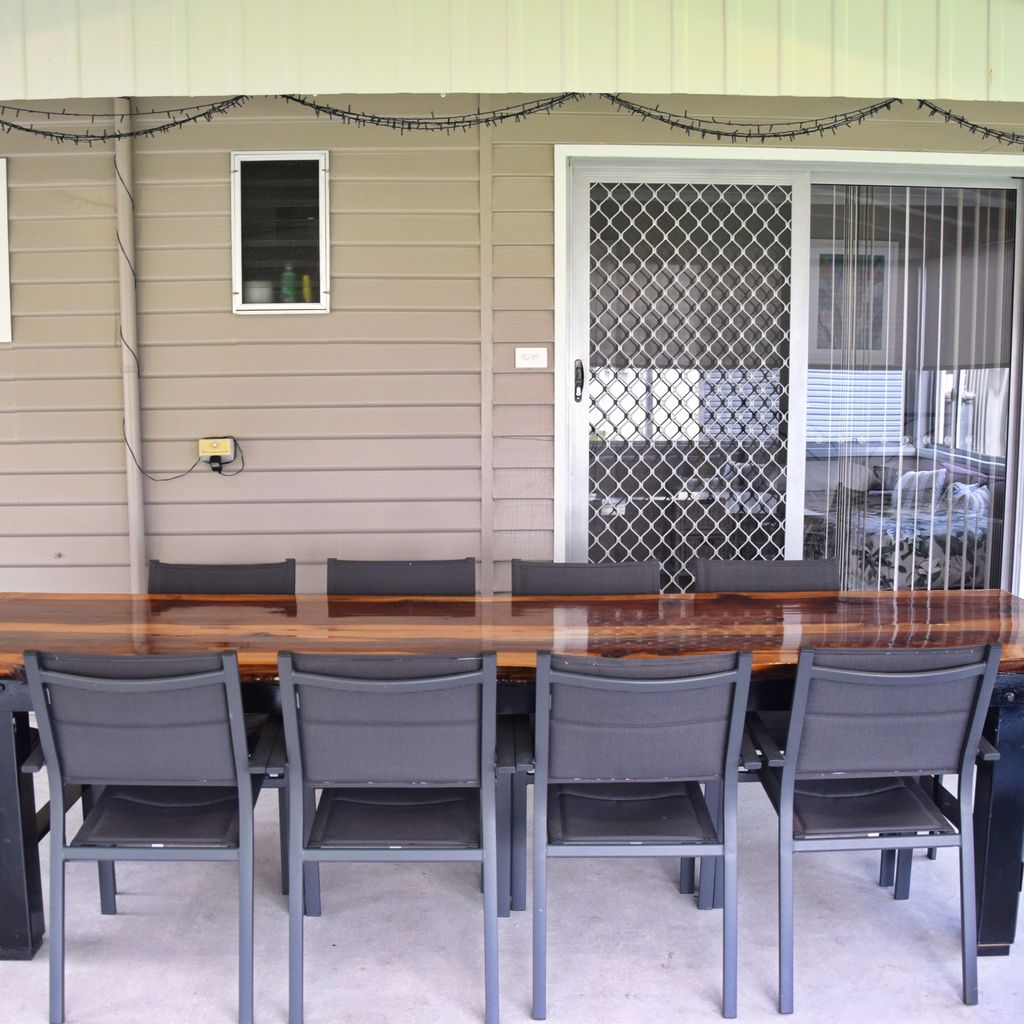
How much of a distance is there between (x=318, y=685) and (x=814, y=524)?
10.5 ft

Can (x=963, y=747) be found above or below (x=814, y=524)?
below

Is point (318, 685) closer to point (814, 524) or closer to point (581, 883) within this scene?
point (581, 883)

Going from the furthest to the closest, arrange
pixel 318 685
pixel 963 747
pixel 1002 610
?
pixel 1002 610 → pixel 963 747 → pixel 318 685

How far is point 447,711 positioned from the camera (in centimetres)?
228

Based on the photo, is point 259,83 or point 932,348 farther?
point 932,348

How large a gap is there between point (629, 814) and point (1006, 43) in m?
2.70

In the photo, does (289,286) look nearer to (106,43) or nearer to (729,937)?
(106,43)

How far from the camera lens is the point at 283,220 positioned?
14.7 ft

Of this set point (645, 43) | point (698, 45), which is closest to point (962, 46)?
point (698, 45)

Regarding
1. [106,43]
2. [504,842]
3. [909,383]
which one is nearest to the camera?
[504,842]

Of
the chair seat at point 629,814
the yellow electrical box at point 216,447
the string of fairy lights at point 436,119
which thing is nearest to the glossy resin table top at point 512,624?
the chair seat at point 629,814

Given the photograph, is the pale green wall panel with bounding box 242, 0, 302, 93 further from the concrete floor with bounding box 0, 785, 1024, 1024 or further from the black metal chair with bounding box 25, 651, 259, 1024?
the concrete floor with bounding box 0, 785, 1024, 1024

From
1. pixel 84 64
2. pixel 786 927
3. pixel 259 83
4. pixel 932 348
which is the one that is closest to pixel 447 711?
pixel 786 927

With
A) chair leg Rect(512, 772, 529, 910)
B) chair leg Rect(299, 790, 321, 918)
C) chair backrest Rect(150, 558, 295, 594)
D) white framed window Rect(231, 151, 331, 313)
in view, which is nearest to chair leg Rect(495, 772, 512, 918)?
chair leg Rect(512, 772, 529, 910)
